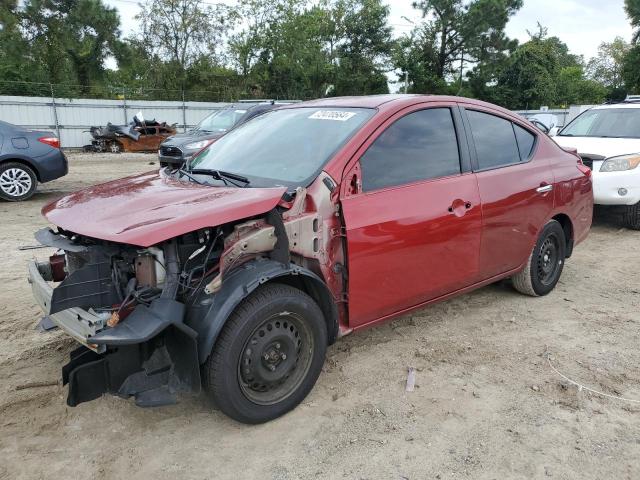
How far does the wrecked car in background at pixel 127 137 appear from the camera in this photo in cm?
1973

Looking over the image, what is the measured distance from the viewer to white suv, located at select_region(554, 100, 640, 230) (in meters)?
7.22

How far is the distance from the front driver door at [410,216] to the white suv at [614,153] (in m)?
4.40

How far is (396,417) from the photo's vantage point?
3047mm

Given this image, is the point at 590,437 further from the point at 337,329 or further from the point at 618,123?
the point at 618,123

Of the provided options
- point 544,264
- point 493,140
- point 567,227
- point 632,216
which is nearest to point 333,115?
point 493,140

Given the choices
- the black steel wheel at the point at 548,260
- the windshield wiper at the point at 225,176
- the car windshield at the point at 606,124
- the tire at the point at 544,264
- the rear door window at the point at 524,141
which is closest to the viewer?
the windshield wiper at the point at 225,176

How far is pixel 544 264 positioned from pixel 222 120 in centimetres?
908

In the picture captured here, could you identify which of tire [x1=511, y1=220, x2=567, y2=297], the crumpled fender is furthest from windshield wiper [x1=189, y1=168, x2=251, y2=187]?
tire [x1=511, y1=220, x2=567, y2=297]

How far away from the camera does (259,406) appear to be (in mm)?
2893

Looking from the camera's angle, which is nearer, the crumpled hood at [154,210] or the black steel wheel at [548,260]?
the crumpled hood at [154,210]

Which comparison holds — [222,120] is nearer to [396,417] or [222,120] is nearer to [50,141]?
[50,141]

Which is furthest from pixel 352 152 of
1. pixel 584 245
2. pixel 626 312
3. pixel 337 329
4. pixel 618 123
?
pixel 618 123

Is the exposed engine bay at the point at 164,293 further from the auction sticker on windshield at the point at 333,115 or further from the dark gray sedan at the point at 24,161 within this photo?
the dark gray sedan at the point at 24,161

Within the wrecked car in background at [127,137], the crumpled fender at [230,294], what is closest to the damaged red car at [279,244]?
the crumpled fender at [230,294]
